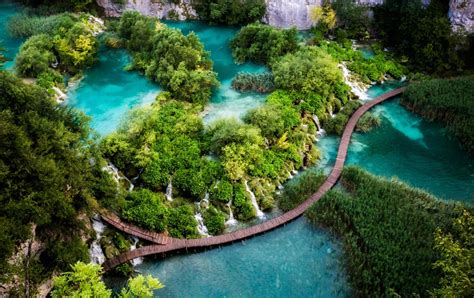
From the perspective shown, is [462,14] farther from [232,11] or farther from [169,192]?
[169,192]

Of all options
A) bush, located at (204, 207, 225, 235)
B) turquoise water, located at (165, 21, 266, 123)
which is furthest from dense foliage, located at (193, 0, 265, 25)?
bush, located at (204, 207, 225, 235)

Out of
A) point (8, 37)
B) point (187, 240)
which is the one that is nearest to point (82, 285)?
point (187, 240)

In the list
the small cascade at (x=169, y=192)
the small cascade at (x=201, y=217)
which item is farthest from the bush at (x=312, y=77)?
the small cascade at (x=169, y=192)

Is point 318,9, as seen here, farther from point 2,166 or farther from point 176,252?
point 2,166

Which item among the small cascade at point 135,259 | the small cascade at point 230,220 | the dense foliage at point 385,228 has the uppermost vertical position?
the dense foliage at point 385,228

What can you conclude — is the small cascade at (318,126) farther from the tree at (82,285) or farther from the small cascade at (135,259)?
the tree at (82,285)

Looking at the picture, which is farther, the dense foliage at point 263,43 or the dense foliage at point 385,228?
the dense foliage at point 263,43

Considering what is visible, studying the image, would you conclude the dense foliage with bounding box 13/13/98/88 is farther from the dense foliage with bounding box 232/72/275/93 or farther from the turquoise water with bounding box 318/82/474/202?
the turquoise water with bounding box 318/82/474/202
